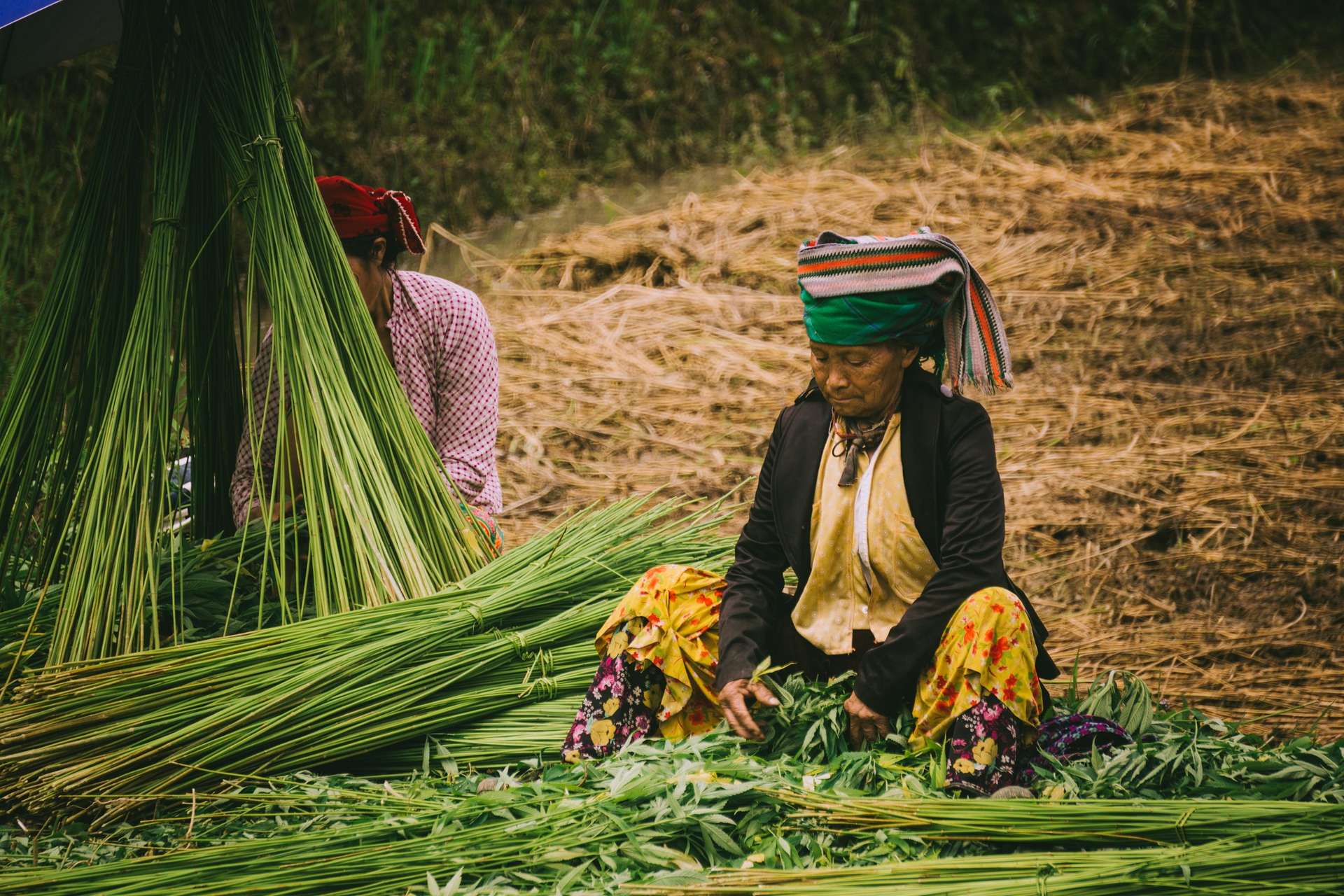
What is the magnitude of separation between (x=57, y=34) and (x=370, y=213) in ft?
2.95

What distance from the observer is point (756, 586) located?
2422 mm

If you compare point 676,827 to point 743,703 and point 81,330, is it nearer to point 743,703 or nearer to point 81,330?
point 743,703

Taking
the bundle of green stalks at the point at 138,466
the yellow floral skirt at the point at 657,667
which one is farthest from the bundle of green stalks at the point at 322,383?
the yellow floral skirt at the point at 657,667

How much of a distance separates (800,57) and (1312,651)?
5109 millimetres

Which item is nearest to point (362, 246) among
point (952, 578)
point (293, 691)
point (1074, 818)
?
point (293, 691)

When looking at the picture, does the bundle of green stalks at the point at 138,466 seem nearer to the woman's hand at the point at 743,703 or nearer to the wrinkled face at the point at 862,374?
the woman's hand at the point at 743,703

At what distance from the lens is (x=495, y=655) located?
99.7 inches

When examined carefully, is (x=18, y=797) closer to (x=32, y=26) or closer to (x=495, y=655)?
(x=495, y=655)

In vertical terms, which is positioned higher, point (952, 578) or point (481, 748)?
point (952, 578)

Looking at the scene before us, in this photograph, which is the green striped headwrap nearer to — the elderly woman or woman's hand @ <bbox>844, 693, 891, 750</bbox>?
the elderly woman

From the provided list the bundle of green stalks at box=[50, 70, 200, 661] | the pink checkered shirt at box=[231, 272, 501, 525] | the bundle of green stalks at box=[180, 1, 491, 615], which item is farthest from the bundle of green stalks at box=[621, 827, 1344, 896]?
the pink checkered shirt at box=[231, 272, 501, 525]

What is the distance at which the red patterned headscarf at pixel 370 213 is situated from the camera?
3.14 m

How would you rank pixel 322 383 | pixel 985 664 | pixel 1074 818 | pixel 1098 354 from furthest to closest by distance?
pixel 1098 354 → pixel 322 383 → pixel 985 664 → pixel 1074 818

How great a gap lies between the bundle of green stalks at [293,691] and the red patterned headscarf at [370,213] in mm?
982
